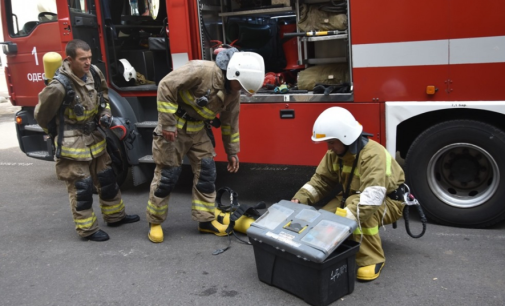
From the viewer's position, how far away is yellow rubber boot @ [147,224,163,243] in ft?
13.6

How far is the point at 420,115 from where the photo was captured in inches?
163

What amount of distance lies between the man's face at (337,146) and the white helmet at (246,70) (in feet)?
2.41

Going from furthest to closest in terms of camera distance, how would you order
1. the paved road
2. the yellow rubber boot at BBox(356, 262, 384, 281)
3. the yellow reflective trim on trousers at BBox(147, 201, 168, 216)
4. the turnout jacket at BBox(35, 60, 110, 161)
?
the yellow reflective trim on trousers at BBox(147, 201, 168, 216) → the turnout jacket at BBox(35, 60, 110, 161) → the yellow rubber boot at BBox(356, 262, 384, 281) → the paved road

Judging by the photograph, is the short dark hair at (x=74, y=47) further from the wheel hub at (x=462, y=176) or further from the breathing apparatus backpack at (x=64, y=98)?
the wheel hub at (x=462, y=176)

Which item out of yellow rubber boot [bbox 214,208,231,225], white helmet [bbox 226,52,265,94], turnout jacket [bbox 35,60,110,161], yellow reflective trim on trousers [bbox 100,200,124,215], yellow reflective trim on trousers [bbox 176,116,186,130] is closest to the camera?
white helmet [bbox 226,52,265,94]

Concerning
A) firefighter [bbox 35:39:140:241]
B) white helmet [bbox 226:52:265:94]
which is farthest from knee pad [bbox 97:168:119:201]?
white helmet [bbox 226:52:265:94]

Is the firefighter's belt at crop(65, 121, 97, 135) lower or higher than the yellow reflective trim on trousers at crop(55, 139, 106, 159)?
higher

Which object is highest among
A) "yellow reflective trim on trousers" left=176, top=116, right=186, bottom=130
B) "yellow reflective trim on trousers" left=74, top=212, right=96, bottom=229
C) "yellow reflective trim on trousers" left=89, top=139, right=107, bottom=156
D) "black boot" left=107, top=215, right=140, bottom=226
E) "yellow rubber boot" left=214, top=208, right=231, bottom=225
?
"yellow reflective trim on trousers" left=176, top=116, right=186, bottom=130

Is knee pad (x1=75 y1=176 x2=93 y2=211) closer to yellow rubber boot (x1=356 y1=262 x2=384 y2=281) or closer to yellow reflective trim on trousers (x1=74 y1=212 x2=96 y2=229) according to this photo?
yellow reflective trim on trousers (x1=74 y1=212 x2=96 y2=229)

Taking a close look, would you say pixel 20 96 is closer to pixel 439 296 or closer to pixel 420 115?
pixel 420 115

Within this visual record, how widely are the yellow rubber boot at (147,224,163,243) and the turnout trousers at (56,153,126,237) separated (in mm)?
481

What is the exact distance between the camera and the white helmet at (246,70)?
12.0 ft

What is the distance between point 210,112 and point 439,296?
6.69 feet

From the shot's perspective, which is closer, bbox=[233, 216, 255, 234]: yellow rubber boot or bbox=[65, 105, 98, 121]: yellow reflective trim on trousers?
bbox=[65, 105, 98, 121]: yellow reflective trim on trousers
